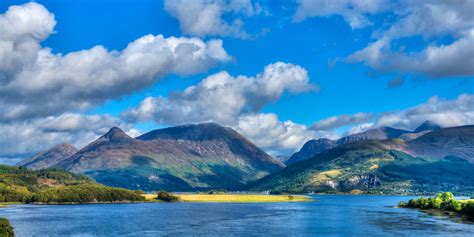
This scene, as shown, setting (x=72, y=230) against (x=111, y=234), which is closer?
(x=111, y=234)

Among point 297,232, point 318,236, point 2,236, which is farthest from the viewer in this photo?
point 297,232

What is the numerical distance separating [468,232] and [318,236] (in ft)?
178

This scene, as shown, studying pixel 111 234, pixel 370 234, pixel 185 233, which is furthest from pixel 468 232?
pixel 111 234

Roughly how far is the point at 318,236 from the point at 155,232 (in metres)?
58.3

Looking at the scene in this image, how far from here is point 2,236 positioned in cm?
14500

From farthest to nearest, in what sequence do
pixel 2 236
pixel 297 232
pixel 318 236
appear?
pixel 297 232 < pixel 318 236 < pixel 2 236

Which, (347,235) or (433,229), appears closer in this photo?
(347,235)

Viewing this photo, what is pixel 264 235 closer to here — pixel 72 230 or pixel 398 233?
pixel 398 233

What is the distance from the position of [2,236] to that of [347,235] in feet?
365

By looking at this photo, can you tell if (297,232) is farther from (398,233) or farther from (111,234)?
(111,234)

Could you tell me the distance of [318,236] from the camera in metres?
179

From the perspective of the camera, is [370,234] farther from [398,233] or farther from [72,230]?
[72,230]

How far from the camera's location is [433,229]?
7771 inches

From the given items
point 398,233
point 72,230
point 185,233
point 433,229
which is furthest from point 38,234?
point 433,229
